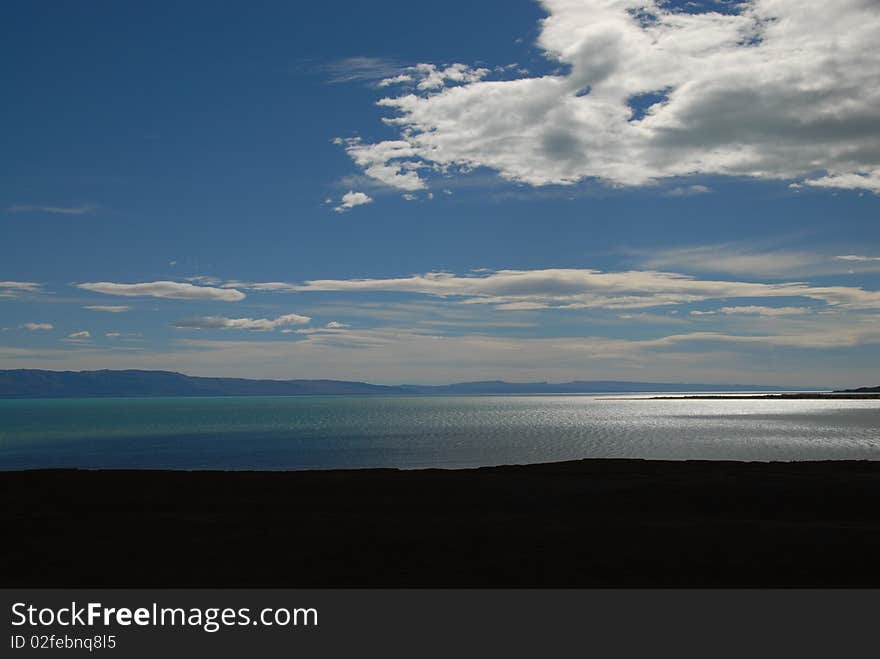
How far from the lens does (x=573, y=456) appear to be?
6512 cm

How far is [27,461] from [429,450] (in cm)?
4364

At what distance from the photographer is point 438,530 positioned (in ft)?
58.2

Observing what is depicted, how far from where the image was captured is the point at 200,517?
19906 millimetres

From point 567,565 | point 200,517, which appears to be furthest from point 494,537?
point 200,517

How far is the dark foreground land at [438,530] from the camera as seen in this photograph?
13.6m

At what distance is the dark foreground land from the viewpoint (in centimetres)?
1365
